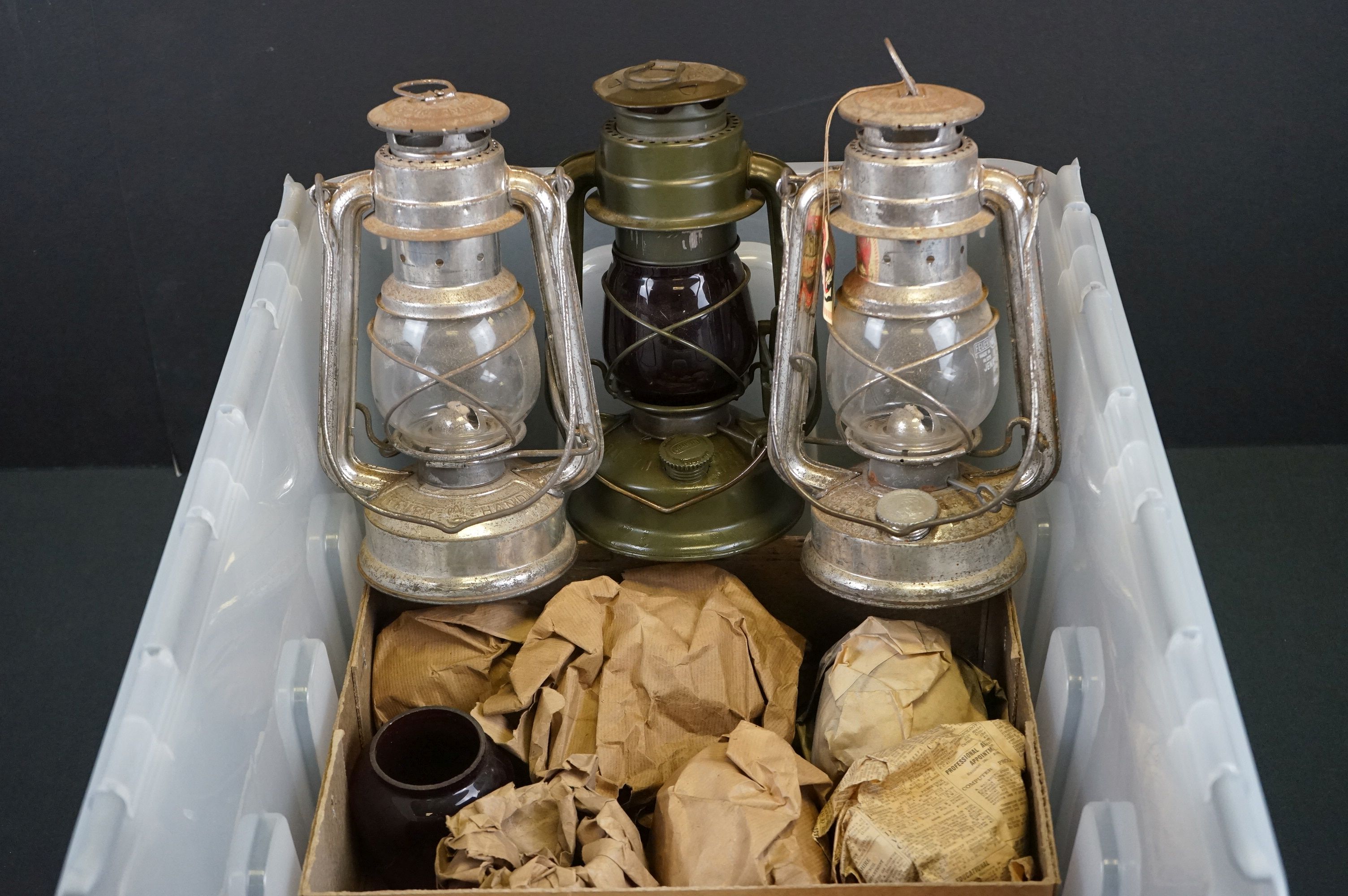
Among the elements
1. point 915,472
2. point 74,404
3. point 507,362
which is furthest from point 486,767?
point 74,404

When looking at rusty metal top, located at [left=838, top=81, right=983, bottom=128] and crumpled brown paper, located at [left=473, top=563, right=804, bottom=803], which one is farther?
crumpled brown paper, located at [left=473, top=563, right=804, bottom=803]

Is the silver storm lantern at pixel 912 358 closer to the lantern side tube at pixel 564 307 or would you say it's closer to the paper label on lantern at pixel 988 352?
the paper label on lantern at pixel 988 352

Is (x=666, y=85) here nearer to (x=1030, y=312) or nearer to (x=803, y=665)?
(x=1030, y=312)

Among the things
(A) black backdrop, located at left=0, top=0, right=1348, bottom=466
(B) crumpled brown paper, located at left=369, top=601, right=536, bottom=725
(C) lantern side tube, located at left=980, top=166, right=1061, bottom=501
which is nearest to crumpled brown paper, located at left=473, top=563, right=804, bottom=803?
(B) crumpled brown paper, located at left=369, top=601, right=536, bottom=725

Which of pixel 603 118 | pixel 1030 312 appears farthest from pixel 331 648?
pixel 603 118

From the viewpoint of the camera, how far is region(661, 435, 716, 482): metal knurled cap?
1.36 metres

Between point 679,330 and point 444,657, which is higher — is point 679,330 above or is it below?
above

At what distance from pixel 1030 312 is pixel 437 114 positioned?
55 cm

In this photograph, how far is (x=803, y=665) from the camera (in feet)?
4.72

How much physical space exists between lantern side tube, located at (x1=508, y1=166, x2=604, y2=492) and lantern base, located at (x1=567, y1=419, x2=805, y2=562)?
129 millimetres

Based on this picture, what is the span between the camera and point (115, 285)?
214 cm

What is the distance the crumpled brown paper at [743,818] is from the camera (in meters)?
1.04

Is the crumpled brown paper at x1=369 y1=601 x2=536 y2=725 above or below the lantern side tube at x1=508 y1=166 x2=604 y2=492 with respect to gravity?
below

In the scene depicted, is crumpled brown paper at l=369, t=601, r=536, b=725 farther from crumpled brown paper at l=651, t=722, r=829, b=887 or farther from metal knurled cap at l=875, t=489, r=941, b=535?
metal knurled cap at l=875, t=489, r=941, b=535
